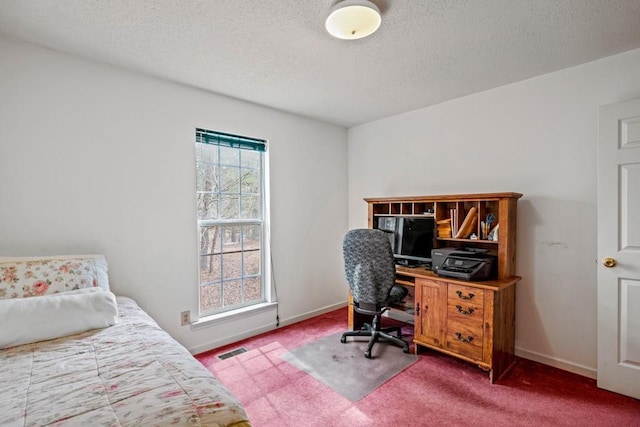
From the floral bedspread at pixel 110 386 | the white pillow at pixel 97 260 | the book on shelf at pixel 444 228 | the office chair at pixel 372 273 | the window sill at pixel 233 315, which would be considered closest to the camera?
the floral bedspread at pixel 110 386

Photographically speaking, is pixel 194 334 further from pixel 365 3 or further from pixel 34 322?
pixel 365 3

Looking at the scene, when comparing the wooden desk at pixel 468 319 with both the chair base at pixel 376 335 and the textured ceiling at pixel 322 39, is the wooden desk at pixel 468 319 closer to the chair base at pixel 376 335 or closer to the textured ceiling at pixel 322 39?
the chair base at pixel 376 335

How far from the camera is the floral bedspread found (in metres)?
0.94

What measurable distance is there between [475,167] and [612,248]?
123 centimetres

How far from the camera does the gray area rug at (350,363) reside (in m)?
2.27

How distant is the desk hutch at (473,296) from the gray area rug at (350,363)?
312 millimetres

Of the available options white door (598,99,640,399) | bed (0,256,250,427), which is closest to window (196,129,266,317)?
bed (0,256,250,427)

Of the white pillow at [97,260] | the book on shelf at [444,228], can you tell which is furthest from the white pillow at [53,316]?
the book on shelf at [444,228]

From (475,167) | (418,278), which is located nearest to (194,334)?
(418,278)

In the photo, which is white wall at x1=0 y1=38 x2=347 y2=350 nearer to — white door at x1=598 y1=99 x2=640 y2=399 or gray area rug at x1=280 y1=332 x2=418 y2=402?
gray area rug at x1=280 y1=332 x2=418 y2=402

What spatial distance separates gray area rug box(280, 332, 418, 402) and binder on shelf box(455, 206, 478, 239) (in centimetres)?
118

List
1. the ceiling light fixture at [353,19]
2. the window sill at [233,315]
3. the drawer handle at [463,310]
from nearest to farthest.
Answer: the ceiling light fixture at [353,19] → the drawer handle at [463,310] → the window sill at [233,315]

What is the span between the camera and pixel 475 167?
9.85ft

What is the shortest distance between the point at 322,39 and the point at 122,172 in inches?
72.0
